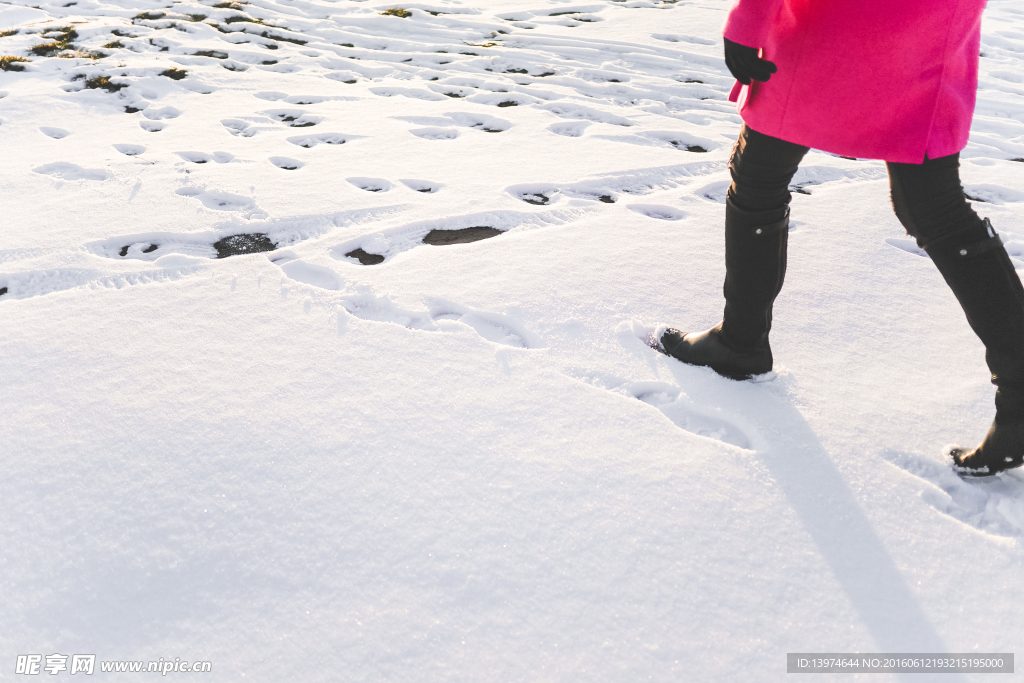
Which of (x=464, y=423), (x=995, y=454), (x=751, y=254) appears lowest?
(x=464, y=423)

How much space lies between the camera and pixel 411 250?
179 centimetres

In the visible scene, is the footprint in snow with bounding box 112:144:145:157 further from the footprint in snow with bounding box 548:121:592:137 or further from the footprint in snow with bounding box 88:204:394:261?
the footprint in snow with bounding box 548:121:592:137

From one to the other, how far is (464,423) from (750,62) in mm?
785

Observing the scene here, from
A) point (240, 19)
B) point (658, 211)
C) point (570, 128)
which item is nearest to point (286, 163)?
point (570, 128)

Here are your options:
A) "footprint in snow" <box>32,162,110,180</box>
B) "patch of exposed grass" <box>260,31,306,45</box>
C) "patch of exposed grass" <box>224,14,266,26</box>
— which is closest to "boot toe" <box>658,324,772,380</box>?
"footprint in snow" <box>32,162,110,180</box>

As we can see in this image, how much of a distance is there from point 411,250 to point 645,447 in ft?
3.07

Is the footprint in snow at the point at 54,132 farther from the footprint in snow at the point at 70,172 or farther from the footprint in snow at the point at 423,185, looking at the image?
the footprint in snow at the point at 423,185

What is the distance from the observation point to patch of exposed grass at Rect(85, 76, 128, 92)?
295 cm

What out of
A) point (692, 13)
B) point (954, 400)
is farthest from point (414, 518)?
point (692, 13)

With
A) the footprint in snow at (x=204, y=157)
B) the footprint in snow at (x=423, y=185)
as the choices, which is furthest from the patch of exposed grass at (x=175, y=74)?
the footprint in snow at (x=423, y=185)

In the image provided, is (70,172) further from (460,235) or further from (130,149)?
(460,235)

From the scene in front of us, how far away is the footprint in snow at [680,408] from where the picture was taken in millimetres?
1202

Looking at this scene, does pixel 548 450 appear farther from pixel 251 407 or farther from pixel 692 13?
pixel 692 13

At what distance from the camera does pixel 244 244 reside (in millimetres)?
1794
